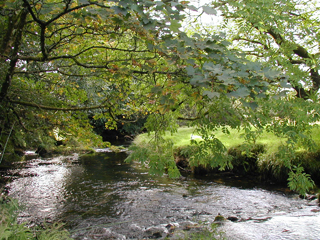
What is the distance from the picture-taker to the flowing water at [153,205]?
4512 mm

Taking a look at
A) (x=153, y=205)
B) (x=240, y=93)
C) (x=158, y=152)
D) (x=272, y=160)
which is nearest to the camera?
(x=240, y=93)

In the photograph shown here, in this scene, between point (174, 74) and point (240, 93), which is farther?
point (174, 74)

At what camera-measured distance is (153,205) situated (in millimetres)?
5934

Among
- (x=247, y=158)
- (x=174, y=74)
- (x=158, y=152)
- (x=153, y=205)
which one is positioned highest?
(x=174, y=74)

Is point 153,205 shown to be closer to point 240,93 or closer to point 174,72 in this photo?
point 174,72

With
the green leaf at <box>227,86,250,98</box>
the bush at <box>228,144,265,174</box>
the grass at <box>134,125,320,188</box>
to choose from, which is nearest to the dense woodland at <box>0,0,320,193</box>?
the green leaf at <box>227,86,250,98</box>

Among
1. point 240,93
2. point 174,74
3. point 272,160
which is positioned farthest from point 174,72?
point 272,160

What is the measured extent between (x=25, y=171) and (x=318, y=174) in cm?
974

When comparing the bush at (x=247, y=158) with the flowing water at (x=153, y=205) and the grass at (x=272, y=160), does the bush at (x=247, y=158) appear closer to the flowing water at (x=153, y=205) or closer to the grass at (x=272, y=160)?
the grass at (x=272, y=160)

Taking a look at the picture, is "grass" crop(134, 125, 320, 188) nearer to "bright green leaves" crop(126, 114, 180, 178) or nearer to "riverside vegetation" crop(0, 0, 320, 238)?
"riverside vegetation" crop(0, 0, 320, 238)

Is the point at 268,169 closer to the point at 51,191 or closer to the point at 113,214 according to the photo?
the point at 113,214

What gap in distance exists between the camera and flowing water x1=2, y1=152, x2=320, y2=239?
14.8ft

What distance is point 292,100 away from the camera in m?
2.98

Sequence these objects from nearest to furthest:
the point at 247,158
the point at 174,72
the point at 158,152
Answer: the point at 174,72 < the point at 158,152 < the point at 247,158
